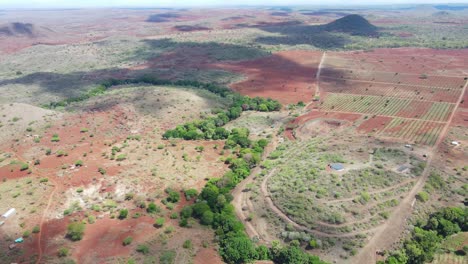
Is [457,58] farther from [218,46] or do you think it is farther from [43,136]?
[43,136]

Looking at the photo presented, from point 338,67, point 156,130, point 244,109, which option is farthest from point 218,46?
point 156,130

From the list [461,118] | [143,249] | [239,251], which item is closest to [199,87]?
[461,118]

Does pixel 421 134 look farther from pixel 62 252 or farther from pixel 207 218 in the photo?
pixel 62 252

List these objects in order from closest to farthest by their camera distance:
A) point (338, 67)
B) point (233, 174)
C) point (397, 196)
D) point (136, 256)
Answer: point (136, 256), point (397, 196), point (233, 174), point (338, 67)

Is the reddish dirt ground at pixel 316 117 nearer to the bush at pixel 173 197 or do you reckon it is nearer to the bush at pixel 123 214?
the bush at pixel 173 197

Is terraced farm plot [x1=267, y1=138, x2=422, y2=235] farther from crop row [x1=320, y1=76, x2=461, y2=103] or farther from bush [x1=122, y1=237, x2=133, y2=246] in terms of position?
crop row [x1=320, y1=76, x2=461, y2=103]

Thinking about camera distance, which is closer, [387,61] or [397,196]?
[397,196]

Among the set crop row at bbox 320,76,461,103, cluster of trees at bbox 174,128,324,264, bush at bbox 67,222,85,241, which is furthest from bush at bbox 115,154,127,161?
crop row at bbox 320,76,461,103
